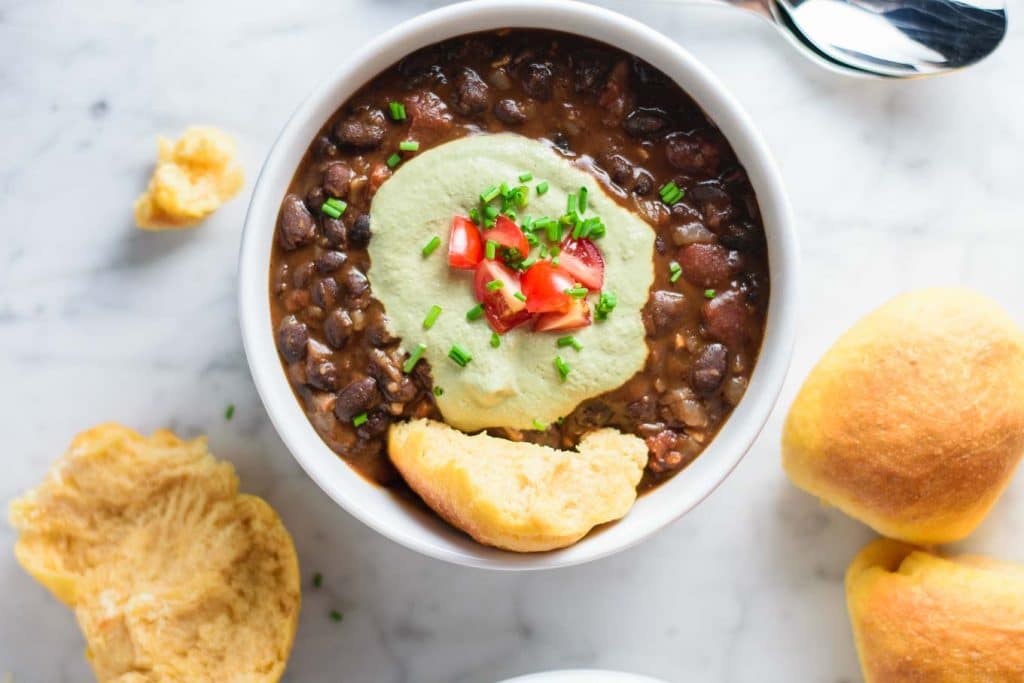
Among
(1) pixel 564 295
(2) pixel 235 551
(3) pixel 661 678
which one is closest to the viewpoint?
(1) pixel 564 295

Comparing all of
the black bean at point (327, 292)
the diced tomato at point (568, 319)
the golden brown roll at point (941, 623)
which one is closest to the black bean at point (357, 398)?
the black bean at point (327, 292)

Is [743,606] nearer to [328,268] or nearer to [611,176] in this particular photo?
[611,176]

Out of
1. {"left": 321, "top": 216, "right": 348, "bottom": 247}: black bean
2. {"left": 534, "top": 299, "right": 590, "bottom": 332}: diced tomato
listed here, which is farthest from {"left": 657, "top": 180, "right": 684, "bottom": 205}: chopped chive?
{"left": 321, "top": 216, "right": 348, "bottom": 247}: black bean

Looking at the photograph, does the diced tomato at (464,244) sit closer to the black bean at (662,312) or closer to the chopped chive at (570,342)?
the chopped chive at (570,342)

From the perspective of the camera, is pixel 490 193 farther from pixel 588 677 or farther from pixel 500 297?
pixel 588 677

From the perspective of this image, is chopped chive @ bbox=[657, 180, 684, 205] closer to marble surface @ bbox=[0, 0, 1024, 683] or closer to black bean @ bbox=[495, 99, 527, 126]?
black bean @ bbox=[495, 99, 527, 126]

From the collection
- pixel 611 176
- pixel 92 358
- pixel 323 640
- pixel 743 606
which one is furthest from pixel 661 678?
pixel 92 358
